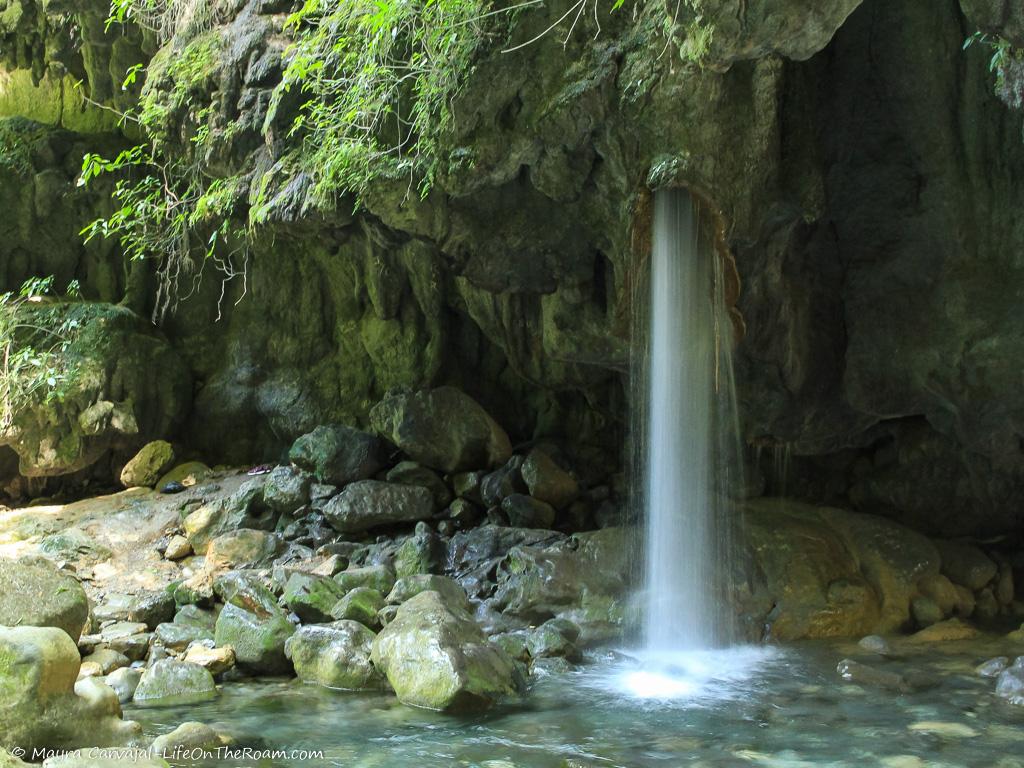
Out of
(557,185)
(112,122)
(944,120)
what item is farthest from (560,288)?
(112,122)

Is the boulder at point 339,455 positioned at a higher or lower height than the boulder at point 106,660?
higher

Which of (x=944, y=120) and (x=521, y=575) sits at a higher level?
(x=944, y=120)

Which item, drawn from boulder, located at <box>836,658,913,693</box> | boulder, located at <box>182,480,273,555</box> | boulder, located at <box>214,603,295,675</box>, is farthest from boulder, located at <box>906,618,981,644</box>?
boulder, located at <box>182,480,273,555</box>

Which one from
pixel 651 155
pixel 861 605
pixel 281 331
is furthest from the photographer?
pixel 281 331

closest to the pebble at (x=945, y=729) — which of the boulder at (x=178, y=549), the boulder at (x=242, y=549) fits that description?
the boulder at (x=242, y=549)

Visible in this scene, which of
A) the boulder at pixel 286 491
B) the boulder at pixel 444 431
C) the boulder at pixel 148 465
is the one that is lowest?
the boulder at pixel 286 491

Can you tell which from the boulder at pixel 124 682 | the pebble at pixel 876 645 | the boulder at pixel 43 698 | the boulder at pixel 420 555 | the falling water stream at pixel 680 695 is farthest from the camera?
the boulder at pixel 420 555

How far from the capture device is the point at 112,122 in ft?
42.5

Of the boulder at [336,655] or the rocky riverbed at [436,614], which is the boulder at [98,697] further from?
the boulder at [336,655]

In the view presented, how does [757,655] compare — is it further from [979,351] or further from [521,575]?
[979,351]

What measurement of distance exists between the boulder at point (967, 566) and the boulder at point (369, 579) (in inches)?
210

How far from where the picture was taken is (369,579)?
27.1 ft

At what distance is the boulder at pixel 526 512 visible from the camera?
9602 millimetres

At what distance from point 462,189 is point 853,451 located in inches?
213
